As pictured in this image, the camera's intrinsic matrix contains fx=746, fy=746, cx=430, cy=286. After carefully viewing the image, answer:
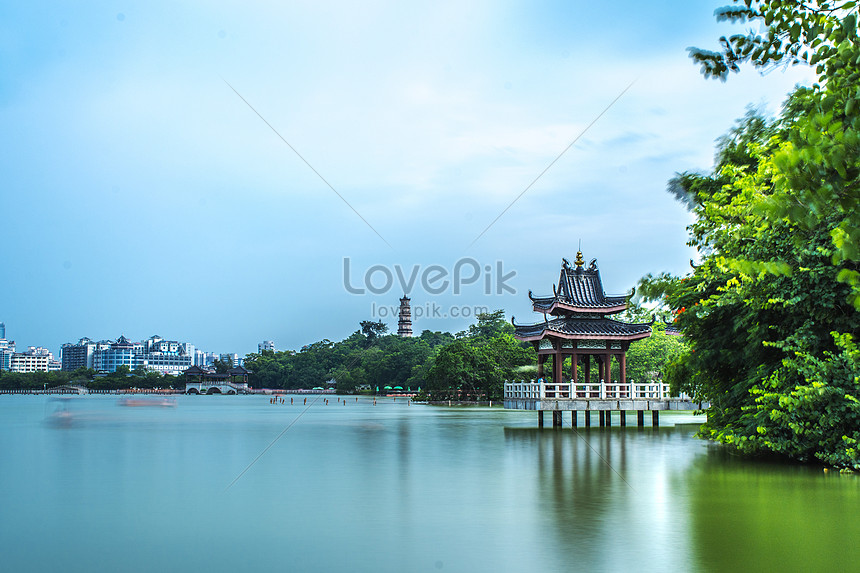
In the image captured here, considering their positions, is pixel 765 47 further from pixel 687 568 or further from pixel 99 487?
pixel 99 487

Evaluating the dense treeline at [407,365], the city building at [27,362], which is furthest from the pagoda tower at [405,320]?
the city building at [27,362]

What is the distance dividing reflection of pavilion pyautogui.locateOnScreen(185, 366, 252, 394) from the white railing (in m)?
84.4

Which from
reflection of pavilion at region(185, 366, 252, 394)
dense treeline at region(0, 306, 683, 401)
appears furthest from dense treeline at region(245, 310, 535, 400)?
reflection of pavilion at region(185, 366, 252, 394)

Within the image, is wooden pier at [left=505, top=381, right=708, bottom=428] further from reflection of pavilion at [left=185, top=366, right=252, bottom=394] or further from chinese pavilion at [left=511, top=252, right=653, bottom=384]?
reflection of pavilion at [left=185, top=366, right=252, bottom=394]

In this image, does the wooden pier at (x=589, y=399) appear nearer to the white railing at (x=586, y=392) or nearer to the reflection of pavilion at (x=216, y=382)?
the white railing at (x=586, y=392)

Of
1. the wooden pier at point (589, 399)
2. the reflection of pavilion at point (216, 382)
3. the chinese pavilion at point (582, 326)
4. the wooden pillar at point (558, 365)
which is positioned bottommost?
the reflection of pavilion at point (216, 382)

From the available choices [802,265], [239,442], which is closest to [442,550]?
[802,265]

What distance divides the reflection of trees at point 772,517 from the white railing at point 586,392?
1024 cm

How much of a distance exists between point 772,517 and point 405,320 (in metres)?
108

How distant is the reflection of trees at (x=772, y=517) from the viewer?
7969 mm

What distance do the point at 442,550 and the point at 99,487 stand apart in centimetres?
849

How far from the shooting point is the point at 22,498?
13.3m

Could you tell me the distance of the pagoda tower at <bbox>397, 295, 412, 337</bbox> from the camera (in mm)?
116938

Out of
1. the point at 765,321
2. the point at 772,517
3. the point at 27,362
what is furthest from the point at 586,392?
the point at 27,362
